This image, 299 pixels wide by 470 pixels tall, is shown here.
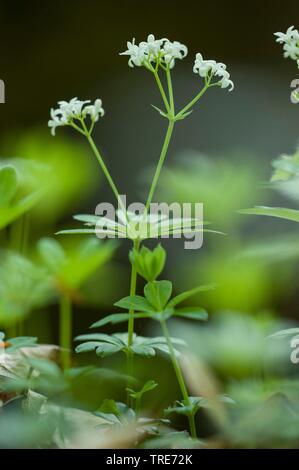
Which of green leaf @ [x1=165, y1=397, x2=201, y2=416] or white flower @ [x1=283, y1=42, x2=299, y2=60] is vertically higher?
white flower @ [x1=283, y1=42, x2=299, y2=60]

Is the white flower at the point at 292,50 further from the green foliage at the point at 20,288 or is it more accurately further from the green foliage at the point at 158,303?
the green foliage at the point at 20,288

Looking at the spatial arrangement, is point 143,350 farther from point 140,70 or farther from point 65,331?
point 140,70

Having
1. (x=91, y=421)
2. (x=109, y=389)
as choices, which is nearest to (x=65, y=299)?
(x=109, y=389)

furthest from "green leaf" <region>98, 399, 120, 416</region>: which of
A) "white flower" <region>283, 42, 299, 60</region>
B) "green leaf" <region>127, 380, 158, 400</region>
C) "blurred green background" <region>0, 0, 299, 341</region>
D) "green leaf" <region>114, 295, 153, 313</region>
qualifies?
"white flower" <region>283, 42, 299, 60</region>

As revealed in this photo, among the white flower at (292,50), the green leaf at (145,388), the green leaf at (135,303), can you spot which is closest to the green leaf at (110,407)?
the green leaf at (145,388)

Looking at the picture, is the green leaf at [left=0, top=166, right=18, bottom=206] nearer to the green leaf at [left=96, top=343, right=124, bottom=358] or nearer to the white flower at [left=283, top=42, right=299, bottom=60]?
the green leaf at [left=96, top=343, right=124, bottom=358]

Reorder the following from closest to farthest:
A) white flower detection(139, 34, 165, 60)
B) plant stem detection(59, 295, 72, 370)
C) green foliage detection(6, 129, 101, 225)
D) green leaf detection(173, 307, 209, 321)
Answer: green leaf detection(173, 307, 209, 321), white flower detection(139, 34, 165, 60), plant stem detection(59, 295, 72, 370), green foliage detection(6, 129, 101, 225)
